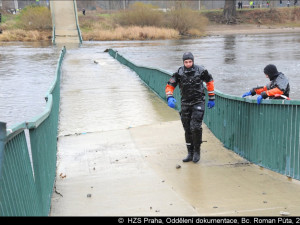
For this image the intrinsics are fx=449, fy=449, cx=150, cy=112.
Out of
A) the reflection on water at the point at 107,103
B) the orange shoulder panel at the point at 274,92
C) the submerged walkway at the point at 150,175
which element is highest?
the orange shoulder panel at the point at 274,92

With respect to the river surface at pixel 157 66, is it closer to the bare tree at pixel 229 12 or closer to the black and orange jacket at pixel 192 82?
the black and orange jacket at pixel 192 82

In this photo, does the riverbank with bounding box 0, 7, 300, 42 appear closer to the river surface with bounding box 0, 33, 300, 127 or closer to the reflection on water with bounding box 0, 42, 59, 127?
the river surface with bounding box 0, 33, 300, 127

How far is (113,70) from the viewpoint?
21625mm

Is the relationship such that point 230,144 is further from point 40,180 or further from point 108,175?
point 40,180

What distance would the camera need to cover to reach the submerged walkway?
210 inches

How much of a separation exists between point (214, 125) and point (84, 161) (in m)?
2.81

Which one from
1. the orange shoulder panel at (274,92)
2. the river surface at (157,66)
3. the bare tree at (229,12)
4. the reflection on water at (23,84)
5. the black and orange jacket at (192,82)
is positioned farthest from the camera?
the bare tree at (229,12)

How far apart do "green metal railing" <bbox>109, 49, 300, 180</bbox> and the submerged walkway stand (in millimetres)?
155

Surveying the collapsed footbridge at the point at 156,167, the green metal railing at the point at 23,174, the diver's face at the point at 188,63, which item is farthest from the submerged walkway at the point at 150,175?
the diver's face at the point at 188,63

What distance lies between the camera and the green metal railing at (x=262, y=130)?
6207 millimetres

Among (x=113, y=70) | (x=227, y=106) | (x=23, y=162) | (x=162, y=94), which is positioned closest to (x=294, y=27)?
(x=113, y=70)

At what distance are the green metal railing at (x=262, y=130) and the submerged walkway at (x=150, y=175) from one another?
0.15 m
